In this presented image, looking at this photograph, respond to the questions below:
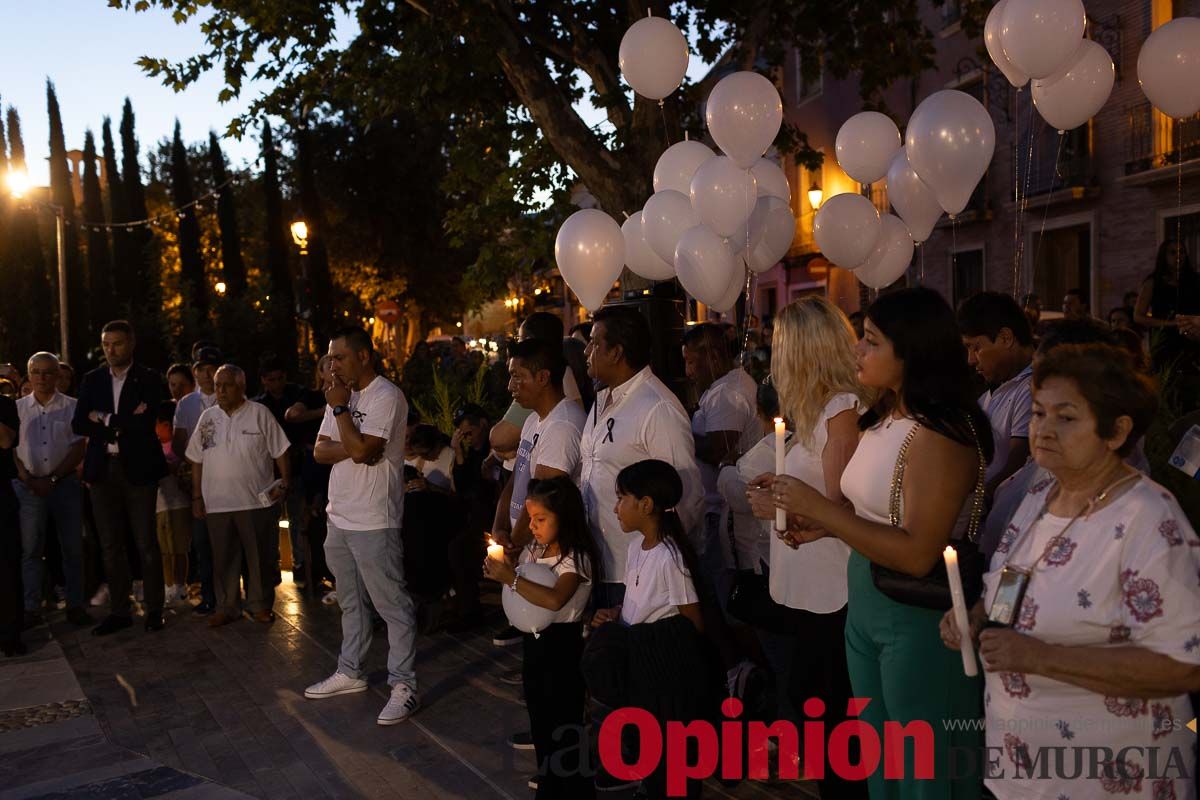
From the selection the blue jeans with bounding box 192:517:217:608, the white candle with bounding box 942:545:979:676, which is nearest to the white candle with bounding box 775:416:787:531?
the white candle with bounding box 942:545:979:676

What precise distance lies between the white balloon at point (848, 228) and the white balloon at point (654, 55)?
1454 millimetres

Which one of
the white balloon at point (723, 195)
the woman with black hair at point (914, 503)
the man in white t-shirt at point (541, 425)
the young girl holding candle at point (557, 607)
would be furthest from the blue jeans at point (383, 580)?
the woman with black hair at point (914, 503)

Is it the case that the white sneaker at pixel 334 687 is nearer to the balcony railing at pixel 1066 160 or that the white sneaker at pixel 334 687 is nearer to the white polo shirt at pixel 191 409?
the white polo shirt at pixel 191 409

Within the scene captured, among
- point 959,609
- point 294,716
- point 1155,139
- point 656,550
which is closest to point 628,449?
point 656,550

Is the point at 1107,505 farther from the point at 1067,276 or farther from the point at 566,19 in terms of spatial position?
the point at 1067,276

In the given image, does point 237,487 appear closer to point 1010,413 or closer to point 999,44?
point 1010,413

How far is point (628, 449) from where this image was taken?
427cm

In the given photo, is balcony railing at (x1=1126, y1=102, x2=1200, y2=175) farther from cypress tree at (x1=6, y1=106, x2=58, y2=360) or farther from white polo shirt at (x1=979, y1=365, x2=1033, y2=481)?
cypress tree at (x1=6, y1=106, x2=58, y2=360)

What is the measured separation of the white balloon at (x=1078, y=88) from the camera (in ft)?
18.5

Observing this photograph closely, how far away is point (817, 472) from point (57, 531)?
666cm

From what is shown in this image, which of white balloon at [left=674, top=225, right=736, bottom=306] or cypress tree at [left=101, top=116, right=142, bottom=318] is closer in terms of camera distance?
white balloon at [left=674, top=225, right=736, bottom=306]

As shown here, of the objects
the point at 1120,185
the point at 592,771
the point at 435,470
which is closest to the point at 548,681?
the point at 592,771

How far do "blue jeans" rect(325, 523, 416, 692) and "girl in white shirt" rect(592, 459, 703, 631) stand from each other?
1.91 metres

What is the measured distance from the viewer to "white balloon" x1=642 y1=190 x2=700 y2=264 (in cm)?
620
